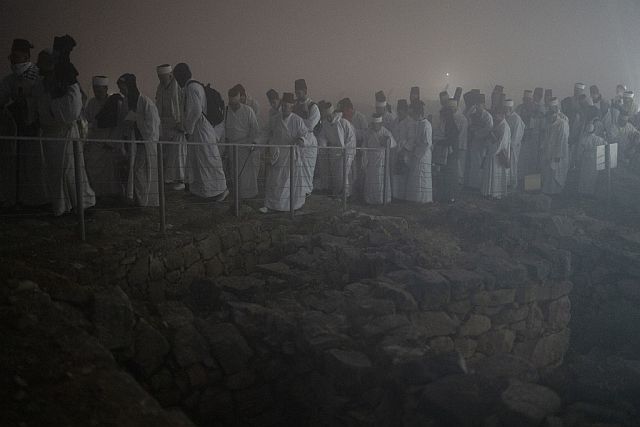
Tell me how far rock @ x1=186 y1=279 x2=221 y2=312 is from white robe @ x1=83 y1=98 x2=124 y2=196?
2.62 meters

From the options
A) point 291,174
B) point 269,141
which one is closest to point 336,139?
point 269,141

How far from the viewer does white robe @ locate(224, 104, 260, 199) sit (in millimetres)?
8156

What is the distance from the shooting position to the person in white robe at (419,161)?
9.84 m

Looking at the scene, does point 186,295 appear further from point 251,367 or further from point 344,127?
point 344,127

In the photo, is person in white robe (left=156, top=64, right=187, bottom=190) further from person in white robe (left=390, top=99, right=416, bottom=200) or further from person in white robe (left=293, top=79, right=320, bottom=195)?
person in white robe (left=390, top=99, right=416, bottom=200)

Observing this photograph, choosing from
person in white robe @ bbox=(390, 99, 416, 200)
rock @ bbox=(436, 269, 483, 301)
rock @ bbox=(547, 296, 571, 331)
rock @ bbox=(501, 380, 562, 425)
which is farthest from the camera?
person in white robe @ bbox=(390, 99, 416, 200)

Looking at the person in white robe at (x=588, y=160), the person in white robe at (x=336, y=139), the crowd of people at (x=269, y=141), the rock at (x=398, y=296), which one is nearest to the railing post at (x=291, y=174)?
the crowd of people at (x=269, y=141)

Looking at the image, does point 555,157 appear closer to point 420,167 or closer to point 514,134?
point 514,134

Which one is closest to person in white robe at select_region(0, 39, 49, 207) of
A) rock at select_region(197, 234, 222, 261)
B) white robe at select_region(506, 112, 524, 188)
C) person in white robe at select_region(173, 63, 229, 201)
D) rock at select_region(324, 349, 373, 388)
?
person in white robe at select_region(173, 63, 229, 201)

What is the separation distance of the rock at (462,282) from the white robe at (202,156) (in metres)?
3.52

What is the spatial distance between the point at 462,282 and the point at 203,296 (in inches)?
114

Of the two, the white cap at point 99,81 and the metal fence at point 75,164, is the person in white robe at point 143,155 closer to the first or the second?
the metal fence at point 75,164

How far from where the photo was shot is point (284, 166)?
300 inches

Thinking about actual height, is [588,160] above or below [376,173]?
above
